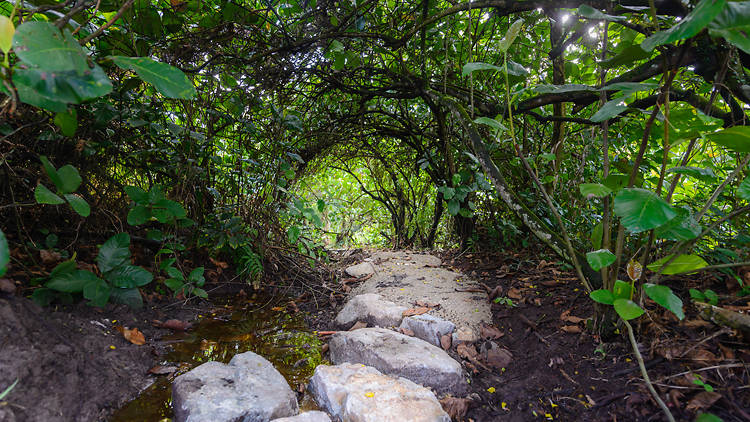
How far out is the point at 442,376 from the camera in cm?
150

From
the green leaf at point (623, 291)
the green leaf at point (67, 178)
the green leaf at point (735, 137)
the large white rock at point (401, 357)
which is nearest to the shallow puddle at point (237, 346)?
the large white rock at point (401, 357)

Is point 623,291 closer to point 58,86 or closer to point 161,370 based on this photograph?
point 58,86

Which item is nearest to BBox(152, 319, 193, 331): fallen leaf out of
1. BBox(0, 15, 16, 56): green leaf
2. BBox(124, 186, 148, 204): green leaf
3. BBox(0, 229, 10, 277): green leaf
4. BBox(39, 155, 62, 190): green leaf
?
BBox(124, 186, 148, 204): green leaf

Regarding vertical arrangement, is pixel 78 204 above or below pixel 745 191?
below

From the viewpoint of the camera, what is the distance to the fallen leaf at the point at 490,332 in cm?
184

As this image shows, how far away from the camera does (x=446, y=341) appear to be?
6.04 feet

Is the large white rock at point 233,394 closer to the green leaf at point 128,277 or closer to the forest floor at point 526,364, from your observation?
the forest floor at point 526,364

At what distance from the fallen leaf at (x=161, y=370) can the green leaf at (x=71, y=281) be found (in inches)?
17.6

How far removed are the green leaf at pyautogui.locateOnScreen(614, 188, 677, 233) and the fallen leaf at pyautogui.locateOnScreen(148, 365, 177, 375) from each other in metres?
1.76

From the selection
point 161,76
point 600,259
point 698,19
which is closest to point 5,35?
point 161,76

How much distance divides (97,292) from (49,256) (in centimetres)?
40

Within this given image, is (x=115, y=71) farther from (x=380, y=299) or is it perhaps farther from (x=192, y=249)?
(x=380, y=299)

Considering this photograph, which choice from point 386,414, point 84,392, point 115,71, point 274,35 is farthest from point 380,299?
point 115,71

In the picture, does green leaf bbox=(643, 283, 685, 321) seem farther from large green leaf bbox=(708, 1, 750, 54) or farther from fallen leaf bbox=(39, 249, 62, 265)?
fallen leaf bbox=(39, 249, 62, 265)
